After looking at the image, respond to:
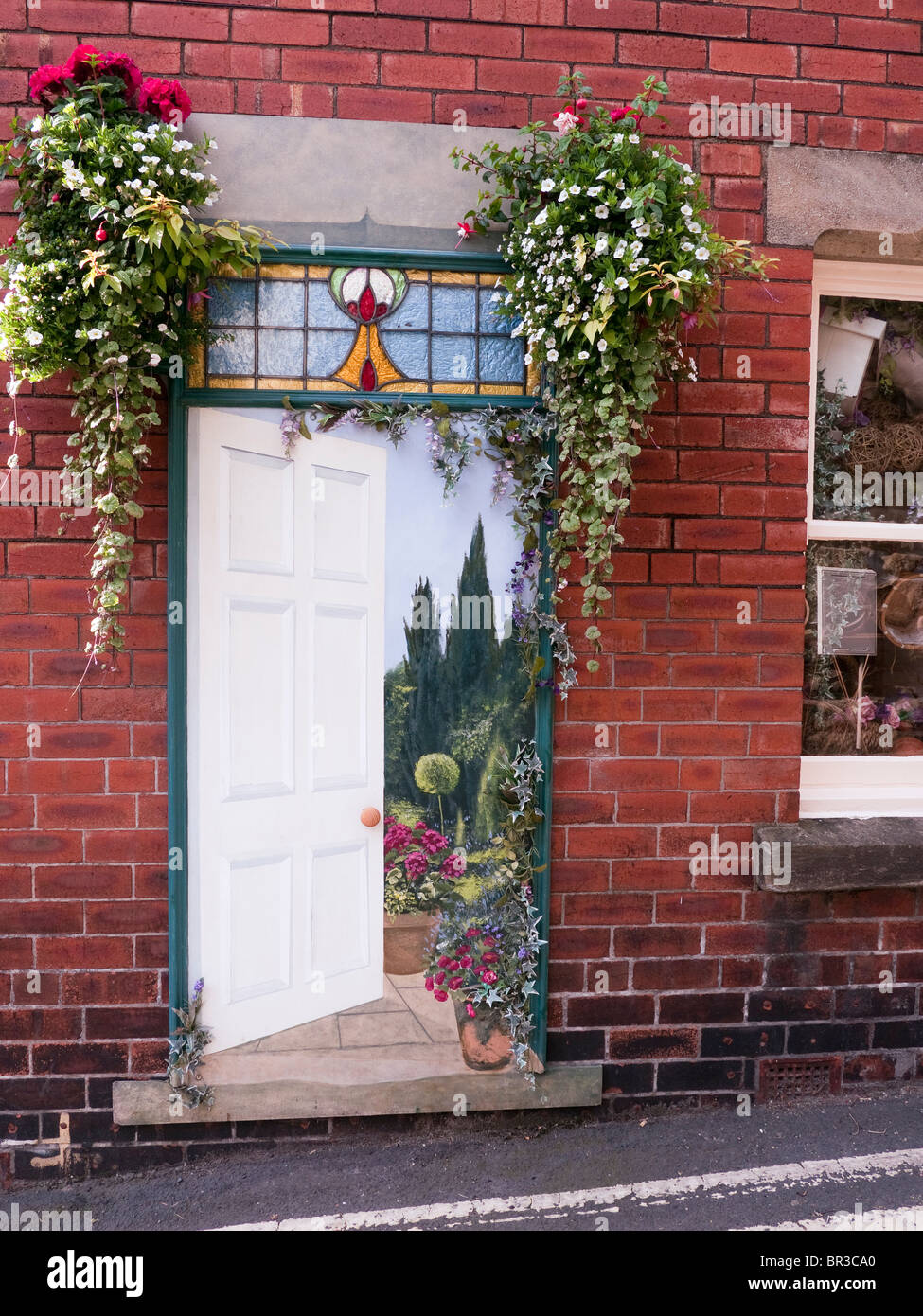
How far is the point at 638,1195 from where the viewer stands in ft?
9.71

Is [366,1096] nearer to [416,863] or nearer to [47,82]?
[416,863]

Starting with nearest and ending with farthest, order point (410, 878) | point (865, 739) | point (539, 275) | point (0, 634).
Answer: point (539, 275)
point (0, 634)
point (410, 878)
point (865, 739)

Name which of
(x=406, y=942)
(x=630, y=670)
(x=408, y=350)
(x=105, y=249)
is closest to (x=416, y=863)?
(x=406, y=942)

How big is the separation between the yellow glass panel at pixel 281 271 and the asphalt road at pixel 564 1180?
124 inches

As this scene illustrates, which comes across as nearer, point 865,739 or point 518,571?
point 518,571

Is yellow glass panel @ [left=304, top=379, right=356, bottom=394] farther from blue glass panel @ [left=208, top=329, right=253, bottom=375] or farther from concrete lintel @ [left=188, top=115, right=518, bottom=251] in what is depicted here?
concrete lintel @ [left=188, top=115, right=518, bottom=251]

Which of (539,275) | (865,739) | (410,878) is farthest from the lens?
(865,739)

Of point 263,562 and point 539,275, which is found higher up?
point 539,275

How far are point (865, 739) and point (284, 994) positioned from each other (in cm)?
252

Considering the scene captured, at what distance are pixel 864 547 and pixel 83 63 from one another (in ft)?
10.7

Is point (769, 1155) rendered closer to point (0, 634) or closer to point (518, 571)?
point (518, 571)

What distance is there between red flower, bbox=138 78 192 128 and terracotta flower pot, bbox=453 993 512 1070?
316 centimetres

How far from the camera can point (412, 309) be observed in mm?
3186

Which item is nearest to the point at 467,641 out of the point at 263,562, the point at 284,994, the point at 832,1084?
the point at 263,562
